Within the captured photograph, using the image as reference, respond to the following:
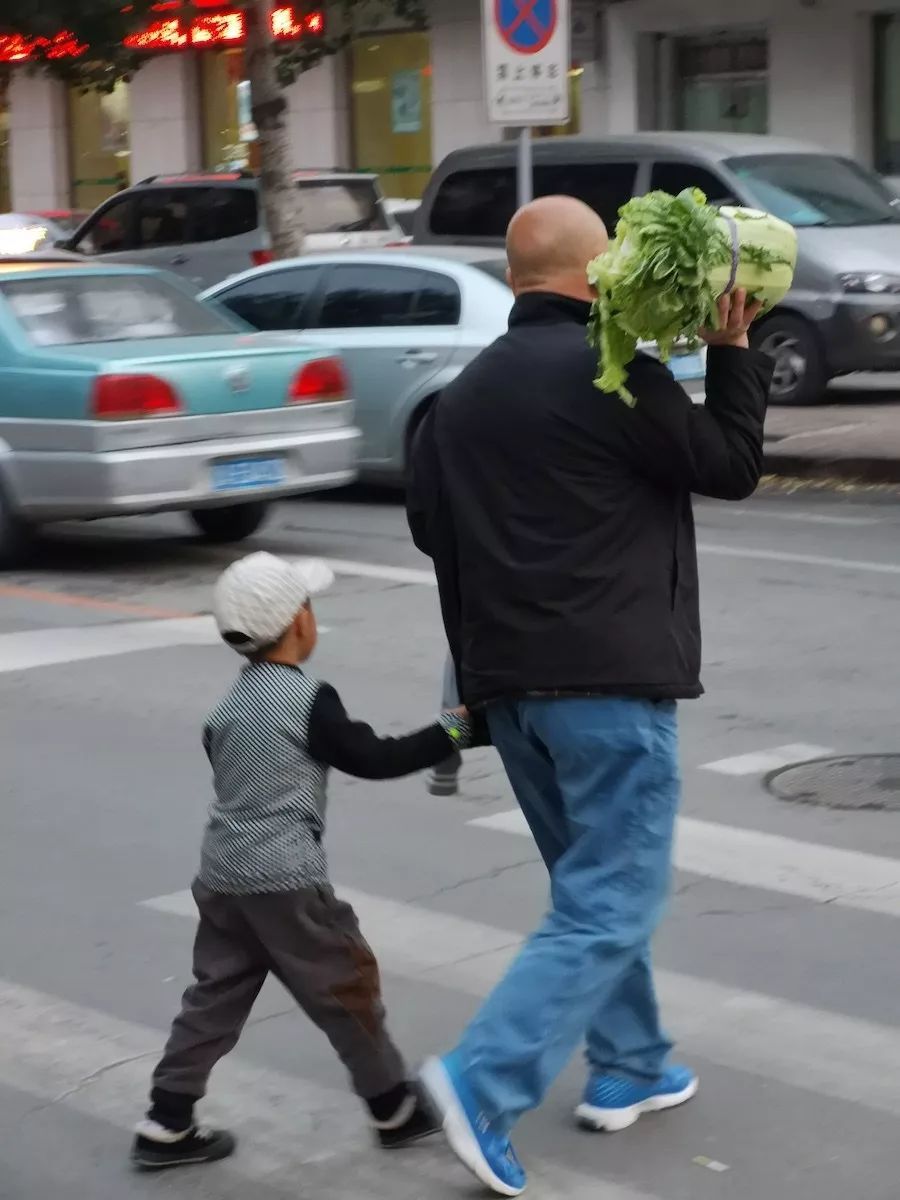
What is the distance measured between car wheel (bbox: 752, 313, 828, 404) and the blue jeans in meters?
13.3

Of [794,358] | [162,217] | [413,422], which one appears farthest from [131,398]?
[162,217]

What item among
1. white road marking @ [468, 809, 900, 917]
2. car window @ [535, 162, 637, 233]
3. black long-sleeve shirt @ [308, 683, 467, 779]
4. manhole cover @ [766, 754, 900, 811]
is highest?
car window @ [535, 162, 637, 233]

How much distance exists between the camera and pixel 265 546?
12.1 m

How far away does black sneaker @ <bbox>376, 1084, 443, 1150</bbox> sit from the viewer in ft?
13.9

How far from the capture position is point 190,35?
3123 cm

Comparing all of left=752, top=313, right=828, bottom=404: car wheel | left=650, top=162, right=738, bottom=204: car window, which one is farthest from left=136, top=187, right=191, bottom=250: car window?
left=752, top=313, right=828, bottom=404: car wheel

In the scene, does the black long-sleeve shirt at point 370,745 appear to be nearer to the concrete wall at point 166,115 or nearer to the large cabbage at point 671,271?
the large cabbage at point 671,271

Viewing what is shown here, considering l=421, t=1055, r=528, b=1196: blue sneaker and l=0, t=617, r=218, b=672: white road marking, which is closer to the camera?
l=421, t=1055, r=528, b=1196: blue sneaker

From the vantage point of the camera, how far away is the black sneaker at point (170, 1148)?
4191mm

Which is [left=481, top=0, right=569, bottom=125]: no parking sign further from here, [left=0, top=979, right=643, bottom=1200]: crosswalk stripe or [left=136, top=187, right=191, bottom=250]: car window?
[left=136, top=187, right=191, bottom=250]: car window

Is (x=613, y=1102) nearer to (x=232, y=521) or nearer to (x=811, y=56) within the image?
(x=232, y=521)

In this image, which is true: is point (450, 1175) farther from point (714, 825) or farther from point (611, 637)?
point (714, 825)

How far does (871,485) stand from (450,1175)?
10626mm

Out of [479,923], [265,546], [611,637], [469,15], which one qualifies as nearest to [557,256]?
[611,637]
